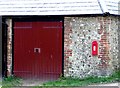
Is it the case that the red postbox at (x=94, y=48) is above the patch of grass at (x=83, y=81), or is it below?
above

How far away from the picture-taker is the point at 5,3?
19266 millimetres

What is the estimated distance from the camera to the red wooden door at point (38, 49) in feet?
60.8

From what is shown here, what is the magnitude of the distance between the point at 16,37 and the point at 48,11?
1.78 m

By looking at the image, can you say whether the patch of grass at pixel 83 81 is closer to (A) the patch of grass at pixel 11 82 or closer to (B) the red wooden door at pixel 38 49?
(B) the red wooden door at pixel 38 49

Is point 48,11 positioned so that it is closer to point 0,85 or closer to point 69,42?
point 69,42

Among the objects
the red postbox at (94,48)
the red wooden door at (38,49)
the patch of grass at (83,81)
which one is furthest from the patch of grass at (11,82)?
the red postbox at (94,48)

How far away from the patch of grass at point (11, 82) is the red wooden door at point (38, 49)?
1.65 feet

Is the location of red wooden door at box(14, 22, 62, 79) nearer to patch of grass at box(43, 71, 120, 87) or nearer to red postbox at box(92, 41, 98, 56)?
patch of grass at box(43, 71, 120, 87)

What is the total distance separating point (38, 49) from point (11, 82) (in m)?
1.87

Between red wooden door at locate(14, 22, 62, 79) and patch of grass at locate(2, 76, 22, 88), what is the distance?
1.65 feet

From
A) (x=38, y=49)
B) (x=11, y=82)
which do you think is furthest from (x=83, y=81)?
(x=11, y=82)

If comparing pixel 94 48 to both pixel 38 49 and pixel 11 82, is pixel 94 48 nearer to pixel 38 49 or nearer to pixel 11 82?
pixel 38 49

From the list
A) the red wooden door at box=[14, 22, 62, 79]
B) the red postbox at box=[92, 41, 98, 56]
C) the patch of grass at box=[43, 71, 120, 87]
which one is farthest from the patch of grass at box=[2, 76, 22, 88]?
the red postbox at box=[92, 41, 98, 56]

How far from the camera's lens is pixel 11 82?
17.8 meters
